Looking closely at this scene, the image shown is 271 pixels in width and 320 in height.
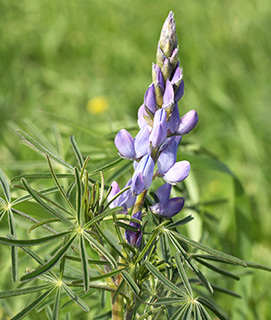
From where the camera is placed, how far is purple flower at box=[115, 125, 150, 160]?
0.98 metres

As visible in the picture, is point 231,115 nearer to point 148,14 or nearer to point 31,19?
point 148,14

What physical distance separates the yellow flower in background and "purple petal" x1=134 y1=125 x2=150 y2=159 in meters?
2.18

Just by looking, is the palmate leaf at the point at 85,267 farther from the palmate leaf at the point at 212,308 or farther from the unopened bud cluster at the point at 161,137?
the palmate leaf at the point at 212,308

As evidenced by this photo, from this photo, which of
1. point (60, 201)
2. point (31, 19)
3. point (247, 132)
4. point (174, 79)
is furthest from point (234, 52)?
point (174, 79)

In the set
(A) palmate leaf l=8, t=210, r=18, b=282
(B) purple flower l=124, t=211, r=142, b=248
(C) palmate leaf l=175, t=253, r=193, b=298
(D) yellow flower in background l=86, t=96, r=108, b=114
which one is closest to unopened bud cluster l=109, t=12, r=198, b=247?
(B) purple flower l=124, t=211, r=142, b=248

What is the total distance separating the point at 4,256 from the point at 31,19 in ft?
8.93

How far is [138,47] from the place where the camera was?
3785 millimetres

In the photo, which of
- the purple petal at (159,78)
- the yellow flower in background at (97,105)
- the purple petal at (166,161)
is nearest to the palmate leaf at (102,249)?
the purple petal at (166,161)

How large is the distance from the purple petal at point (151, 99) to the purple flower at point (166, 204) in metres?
0.17

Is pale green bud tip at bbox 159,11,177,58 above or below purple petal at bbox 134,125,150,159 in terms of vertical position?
above

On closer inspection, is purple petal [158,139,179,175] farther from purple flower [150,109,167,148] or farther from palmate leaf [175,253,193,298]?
palmate leaf [175,253,193,298]

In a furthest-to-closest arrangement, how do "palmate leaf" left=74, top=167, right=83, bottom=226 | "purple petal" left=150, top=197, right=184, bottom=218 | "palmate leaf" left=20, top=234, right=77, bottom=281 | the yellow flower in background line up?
the yellow flower in background → "purple petal" left=150, top=197, right=184, bottom=218 → "palmate leaf" left=74, top=167, right=83, bottom=226 → "palmate leaf" left=20, top=234, right=77, bottom=281

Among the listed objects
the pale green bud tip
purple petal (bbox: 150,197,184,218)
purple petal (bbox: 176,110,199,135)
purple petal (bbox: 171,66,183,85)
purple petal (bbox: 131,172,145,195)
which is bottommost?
purple petal (bbox: 150,197,184,218)

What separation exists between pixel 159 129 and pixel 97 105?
7.48ft
